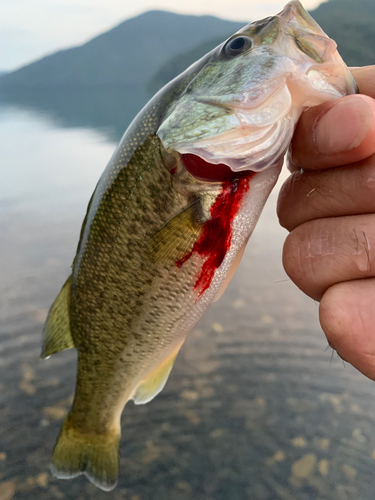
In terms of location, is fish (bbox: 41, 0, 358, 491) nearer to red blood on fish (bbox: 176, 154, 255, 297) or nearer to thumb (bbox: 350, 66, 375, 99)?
red blood on fish (bbox: 176, 154, 255, 297)

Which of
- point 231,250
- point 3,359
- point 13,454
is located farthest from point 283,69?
point 3,359

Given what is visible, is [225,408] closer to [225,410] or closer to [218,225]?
[225,410]

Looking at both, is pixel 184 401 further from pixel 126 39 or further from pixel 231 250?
pixel 126 39

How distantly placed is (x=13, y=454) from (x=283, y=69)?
2.99m

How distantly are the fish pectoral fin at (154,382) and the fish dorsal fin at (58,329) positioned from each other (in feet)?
1.38

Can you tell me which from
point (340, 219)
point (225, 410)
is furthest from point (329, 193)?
point (225, 410)

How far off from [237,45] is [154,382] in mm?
1533

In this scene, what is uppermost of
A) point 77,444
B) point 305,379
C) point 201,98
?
point 201,98

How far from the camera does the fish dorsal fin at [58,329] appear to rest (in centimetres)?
171

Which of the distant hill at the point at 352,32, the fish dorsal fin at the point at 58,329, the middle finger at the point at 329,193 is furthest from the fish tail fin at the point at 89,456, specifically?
the distant hill at the point at 352,32

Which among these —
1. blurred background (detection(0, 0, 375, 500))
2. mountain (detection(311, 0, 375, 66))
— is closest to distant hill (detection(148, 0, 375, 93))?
mountain (detection(311, 0, 375, 66))

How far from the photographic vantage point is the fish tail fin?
1.87m

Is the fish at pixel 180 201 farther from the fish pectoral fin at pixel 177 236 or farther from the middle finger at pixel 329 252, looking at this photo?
the middle finger at pixel 329 252

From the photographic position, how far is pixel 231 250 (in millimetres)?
1336
